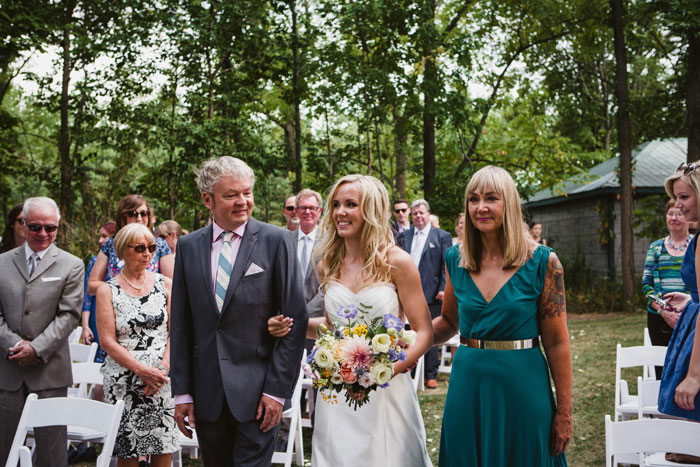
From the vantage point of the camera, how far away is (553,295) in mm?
3031

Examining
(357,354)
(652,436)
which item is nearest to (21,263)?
(357,354)

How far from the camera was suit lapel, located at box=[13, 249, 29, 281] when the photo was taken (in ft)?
14.4

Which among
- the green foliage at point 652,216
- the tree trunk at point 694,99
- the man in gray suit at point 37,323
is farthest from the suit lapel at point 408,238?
the green foliage at point 652,216

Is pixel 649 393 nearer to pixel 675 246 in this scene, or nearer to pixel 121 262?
pixel 675 246

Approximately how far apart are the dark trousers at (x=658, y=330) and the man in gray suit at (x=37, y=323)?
5.68 metres

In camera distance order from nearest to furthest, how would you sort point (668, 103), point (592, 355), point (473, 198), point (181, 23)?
1. point (473, 198)
2. point (592, 355)
3. point (181, 23)
4. point (668, 103)

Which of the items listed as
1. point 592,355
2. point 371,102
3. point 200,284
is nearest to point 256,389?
point 200,284

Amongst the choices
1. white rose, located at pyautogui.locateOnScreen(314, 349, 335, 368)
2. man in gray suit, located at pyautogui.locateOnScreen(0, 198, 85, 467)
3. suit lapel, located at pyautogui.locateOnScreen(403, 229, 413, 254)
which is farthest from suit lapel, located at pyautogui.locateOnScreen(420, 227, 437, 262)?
white rose, located at pyautogui.locateOnScreen(314, 349, 335, 368)

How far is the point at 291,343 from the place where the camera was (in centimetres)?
324

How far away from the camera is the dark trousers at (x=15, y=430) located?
14.0 feet

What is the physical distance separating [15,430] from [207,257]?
2.25 metres

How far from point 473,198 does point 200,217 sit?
1058 centimetres

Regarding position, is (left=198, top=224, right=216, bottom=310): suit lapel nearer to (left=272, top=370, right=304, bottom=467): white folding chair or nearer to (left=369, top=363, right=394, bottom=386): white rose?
(left=369, top=363, right=394, bottom=386): white rose

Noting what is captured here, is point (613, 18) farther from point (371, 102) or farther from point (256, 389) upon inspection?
point (256, 389)
